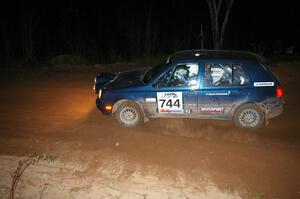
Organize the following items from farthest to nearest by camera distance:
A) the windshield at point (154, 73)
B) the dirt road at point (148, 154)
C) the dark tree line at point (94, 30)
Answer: the dark tree line at point (94, 30), the windshield at point (154, 73), the dirt road at point (148, 154)

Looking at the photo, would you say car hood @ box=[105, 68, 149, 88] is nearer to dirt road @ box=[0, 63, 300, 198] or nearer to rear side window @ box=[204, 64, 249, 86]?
dirt road @ box=[0, 63, 300, 198]

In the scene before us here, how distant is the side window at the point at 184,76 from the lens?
6957mm

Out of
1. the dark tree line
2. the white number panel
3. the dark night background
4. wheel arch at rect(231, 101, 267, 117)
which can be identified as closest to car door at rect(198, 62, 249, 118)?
wheel arch at rect(231, 101, 267, 117)

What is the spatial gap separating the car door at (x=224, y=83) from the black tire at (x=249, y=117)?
0.25 m

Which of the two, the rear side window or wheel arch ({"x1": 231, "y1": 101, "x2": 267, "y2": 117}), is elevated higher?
the rear side window

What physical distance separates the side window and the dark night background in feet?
34.8

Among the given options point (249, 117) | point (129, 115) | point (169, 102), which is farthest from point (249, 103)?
point (129, 115)

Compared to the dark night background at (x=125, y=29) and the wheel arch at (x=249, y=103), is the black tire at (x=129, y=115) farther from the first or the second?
the dark night background at (x=125, y=29)

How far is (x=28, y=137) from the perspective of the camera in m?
6.96

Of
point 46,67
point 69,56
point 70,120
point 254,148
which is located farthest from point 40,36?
point 254,148

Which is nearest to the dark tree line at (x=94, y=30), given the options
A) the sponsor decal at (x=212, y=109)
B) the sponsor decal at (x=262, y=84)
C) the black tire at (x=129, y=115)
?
the black tire at (x=129, y=115)

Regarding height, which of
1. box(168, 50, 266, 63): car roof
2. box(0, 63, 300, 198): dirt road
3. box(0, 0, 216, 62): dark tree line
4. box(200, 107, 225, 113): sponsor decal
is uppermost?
box(0, 0, 216, 62): dark tree line

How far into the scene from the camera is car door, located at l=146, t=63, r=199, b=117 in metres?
6.96

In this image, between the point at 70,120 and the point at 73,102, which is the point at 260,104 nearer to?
the point at 70,120
